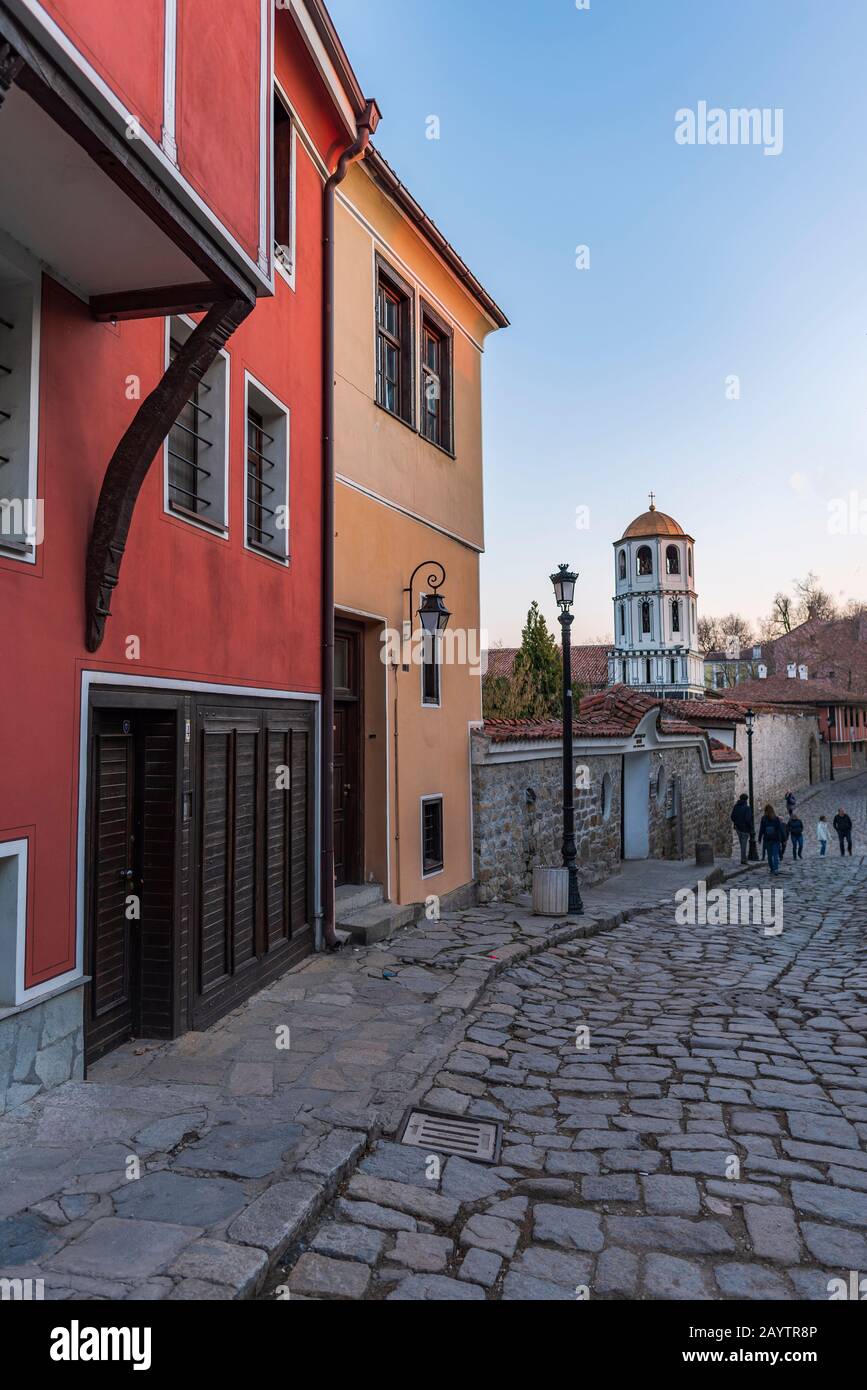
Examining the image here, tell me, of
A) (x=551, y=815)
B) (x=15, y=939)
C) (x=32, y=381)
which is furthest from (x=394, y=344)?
(x=15, y=939)

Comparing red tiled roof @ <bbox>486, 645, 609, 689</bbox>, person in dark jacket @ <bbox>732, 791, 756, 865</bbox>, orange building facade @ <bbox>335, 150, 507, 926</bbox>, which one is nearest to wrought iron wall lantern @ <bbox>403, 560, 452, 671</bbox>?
orange building facade @ <bbox>335, 150, 507, 926</bbox>

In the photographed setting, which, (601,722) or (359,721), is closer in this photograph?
(359,721)

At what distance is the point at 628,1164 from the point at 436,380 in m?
9.84

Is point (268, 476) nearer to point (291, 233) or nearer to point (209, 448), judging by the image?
point (209, 448)

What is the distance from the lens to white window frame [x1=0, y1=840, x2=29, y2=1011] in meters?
4.27

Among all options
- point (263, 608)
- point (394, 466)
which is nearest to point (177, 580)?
point (263, 608)

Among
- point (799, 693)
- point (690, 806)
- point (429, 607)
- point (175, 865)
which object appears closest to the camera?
point (175, 865)

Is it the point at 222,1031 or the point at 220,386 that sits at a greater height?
the point at 220,386

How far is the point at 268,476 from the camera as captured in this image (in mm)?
7742

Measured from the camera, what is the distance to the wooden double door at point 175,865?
529cm

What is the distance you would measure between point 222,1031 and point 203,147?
5.19 meters

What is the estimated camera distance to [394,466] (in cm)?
1027
